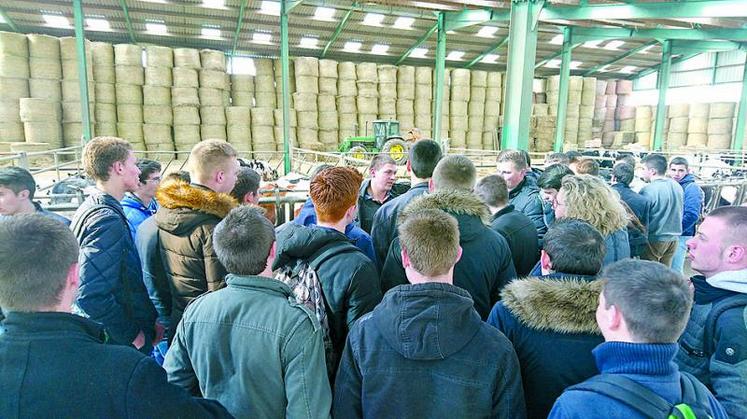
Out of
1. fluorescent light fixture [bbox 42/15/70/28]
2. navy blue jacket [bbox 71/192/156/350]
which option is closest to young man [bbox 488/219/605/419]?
navy blue jacket [bbox 71/192/156/350]

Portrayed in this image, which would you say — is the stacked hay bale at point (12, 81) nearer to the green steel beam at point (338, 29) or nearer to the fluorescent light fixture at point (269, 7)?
the fluorescent light fixture at point (269, 7)

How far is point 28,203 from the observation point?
3162 mm

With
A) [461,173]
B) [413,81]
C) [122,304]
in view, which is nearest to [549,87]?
[413,81]

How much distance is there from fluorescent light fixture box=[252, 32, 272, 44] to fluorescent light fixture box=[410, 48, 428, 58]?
653cm

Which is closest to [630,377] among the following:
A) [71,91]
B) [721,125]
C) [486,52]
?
[71,91]

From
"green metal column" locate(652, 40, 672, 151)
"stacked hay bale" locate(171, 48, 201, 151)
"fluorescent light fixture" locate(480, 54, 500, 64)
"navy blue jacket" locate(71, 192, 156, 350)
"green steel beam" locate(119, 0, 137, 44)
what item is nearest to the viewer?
"navy blue jacket" locate(71, 192, 156, 350)

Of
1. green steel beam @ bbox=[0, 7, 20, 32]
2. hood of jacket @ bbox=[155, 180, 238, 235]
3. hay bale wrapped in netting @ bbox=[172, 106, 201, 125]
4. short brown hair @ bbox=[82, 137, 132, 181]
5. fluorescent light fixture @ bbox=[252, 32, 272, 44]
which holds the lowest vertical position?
hood of jacket @ bbox=[155, 180, 238, 235]

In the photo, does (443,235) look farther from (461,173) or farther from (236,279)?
(461,173)

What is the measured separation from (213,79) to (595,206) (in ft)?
50.8

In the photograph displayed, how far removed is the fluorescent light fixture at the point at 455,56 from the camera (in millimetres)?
21569

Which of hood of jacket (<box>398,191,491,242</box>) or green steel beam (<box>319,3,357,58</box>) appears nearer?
hood of jacket (<box>398,191,491,242</box>)

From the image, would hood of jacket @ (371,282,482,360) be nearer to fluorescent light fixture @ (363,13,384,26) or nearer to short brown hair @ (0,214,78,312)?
short brown hair @ (0,214,78,312)

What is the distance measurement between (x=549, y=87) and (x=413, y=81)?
8.12 metres

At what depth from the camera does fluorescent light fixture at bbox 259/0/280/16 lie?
15.3 m
